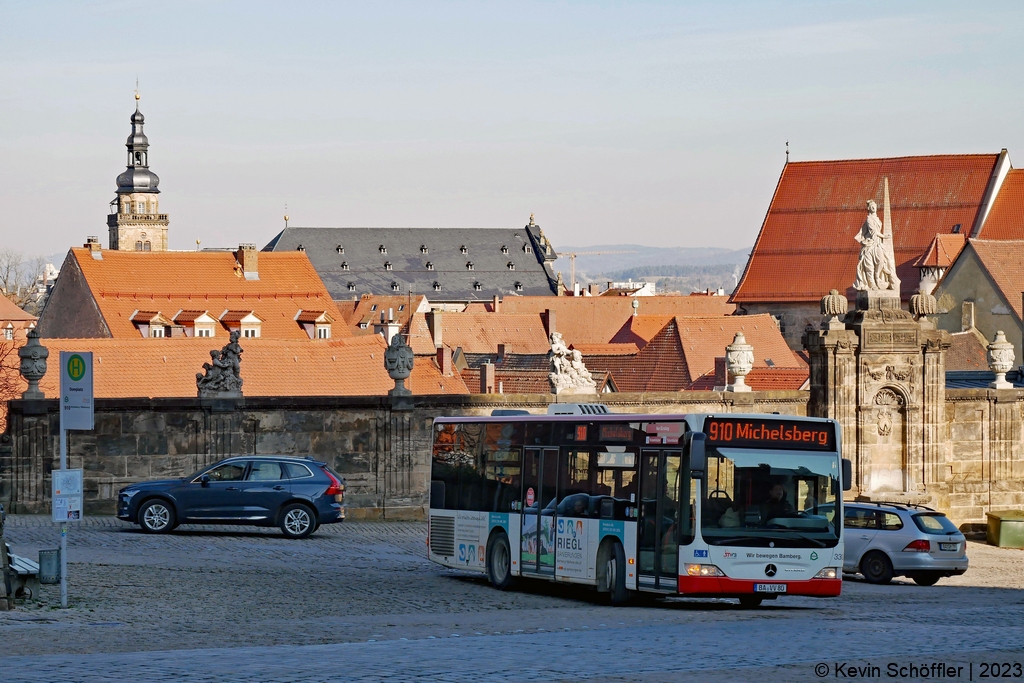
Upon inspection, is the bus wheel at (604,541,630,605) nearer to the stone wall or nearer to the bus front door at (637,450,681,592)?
the bus front door at (637,450,681,592)

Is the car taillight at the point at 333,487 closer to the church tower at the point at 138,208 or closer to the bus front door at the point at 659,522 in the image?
the bus front door at the point at 659,522

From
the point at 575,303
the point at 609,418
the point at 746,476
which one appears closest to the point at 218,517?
the point at 609,418

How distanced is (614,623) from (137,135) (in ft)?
540

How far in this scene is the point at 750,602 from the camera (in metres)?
18.1

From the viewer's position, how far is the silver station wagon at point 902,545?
77.6 ft

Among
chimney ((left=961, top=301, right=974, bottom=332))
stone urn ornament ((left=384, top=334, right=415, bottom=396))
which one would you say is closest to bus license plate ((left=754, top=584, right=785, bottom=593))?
stone urn ornament ((left=384, top=334, right=415, bottom=396))

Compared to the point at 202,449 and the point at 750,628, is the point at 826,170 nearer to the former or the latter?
the point at 202,449

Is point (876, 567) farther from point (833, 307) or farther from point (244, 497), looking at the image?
point (244, 497)

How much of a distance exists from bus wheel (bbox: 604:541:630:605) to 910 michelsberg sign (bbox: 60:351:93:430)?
5865 mm

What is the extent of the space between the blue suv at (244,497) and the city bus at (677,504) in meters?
5.47

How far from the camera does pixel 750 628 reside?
14430 mm

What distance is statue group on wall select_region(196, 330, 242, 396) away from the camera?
27109 mm

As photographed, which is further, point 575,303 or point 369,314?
point 369,314

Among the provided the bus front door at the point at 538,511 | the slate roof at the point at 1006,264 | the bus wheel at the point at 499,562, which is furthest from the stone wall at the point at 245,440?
the slate roof at the point at 1006,264
